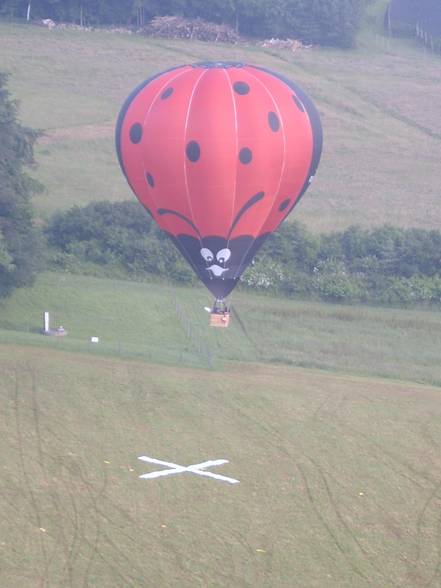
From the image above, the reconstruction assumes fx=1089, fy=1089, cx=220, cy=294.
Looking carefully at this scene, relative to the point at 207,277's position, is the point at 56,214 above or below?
below

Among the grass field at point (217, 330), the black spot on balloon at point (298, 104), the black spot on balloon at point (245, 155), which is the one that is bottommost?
the grass field at point (217, 330)

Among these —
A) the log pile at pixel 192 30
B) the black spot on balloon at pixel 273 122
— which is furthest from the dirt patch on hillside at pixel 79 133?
the black spot on balloon at pixel 273 122

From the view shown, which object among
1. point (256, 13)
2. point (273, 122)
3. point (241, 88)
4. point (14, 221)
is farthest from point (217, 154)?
point (256, 13)

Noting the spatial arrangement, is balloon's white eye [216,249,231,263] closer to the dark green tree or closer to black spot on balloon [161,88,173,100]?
black spot on balloon [161,88,173,100]

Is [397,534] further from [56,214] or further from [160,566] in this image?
[56,214]

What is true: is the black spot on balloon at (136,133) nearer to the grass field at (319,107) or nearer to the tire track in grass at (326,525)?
the tire track in grass at (326,525)

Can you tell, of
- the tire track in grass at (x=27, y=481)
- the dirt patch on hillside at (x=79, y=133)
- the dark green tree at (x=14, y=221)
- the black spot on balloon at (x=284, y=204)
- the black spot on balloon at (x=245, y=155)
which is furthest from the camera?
the dirt patch on hillside at (x=79, y=133)

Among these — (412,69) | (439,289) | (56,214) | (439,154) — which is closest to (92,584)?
(439,289)
